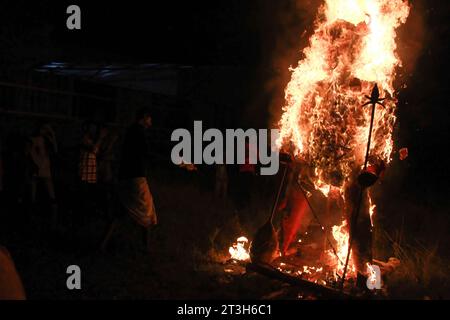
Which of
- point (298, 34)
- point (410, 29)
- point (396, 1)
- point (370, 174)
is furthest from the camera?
point (298, 34)

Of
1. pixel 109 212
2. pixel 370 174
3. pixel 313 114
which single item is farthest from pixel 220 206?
pixel 370 174

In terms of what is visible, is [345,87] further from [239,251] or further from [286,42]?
[286,42]

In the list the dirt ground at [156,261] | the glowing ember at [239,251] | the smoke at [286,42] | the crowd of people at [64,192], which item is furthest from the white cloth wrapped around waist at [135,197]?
the smoke at [286,42]

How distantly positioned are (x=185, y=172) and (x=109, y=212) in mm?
6169

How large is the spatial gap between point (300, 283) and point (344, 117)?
2162 millimetres

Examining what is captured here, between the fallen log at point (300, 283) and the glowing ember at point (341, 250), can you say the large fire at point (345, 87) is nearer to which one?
the glowing ember at point (341, 250)

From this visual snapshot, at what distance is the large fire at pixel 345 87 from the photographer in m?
6.21

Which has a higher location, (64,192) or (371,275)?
(64,192)

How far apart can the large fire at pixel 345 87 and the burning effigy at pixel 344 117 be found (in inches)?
0.5

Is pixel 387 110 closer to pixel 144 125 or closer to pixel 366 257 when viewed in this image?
pixel 366 257

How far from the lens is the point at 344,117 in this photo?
6273 millimetres

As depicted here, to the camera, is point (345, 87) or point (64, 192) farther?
point (64, 192)

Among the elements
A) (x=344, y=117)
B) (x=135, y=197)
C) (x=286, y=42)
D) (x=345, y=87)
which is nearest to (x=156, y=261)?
(x=135, y=197)

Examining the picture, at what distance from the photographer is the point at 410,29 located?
9984 millimetres
